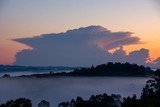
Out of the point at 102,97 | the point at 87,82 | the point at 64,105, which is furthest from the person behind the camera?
the point at 87,82

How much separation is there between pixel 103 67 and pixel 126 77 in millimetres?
11393

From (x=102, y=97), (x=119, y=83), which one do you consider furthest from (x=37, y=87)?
(x=102, y=97)

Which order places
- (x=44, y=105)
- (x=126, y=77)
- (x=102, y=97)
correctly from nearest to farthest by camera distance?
(x=102, y=97)
(x=44, y=105)
(x=126, y=77)

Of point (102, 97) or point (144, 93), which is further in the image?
point (102, 97)

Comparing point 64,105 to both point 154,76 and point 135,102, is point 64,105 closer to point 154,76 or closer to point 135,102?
point 154,76

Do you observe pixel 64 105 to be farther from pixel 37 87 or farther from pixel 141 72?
pixel 37 87

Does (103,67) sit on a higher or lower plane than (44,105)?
higher

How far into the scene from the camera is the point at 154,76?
5616 centimetres

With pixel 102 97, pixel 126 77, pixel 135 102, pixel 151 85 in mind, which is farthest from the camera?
pixel 126 77

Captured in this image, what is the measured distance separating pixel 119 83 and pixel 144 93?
121206 mm

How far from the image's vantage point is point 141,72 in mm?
176875

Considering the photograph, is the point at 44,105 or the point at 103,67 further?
the point at 103,67

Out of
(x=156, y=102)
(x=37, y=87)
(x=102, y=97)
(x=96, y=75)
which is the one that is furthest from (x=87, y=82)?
(x=156, y=102)

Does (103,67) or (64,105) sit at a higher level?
(103,67)
